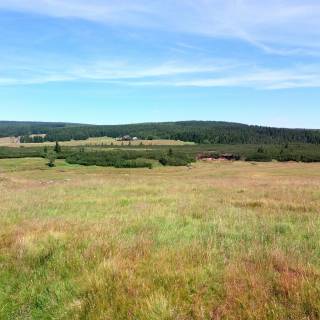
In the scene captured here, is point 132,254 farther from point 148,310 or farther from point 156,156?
point 156,156

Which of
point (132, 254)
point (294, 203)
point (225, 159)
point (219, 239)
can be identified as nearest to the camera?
point (132, 254)

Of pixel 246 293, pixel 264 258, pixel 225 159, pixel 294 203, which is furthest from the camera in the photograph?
pixel 225 159

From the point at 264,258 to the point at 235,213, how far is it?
5.90 m

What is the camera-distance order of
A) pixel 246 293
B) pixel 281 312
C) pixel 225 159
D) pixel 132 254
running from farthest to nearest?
pixel 225 159 → pixel 132 254 → pixel 246 293 → pixel 281 312

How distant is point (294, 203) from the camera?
1562 centimetres

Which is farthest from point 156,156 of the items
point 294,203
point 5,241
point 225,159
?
point 5,241

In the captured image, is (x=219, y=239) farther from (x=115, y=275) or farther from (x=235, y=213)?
(x=235, y=213)

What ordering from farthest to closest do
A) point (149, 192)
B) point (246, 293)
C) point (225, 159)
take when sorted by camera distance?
point (225, 159) < point (149, 192) < point (246, 293)

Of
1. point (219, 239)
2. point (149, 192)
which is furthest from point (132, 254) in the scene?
point (149, 192)

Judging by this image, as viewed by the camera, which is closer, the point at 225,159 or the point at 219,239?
the point at 219,239

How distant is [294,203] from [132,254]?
8785mm

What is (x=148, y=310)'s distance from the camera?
604cm

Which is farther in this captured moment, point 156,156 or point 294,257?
point 156,156

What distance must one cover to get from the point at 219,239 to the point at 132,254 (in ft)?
6.90
